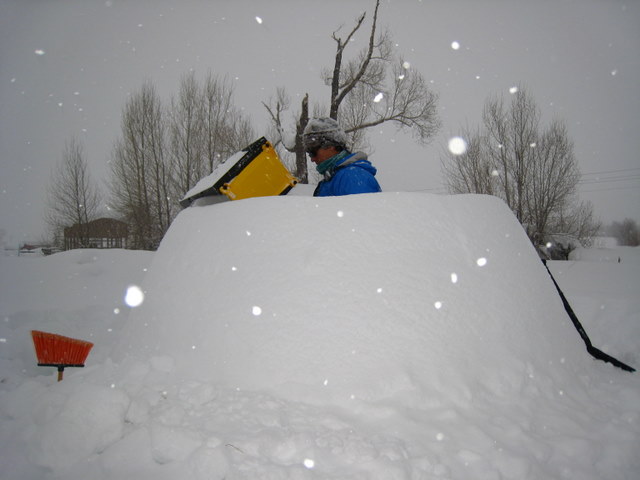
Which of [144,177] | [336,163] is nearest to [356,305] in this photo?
[336,163]

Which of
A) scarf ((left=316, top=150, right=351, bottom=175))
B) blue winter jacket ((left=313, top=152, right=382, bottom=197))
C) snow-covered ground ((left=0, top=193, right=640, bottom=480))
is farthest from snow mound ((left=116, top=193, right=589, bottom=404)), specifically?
scarf ((left=316, top=150, right=351, bottom=175))

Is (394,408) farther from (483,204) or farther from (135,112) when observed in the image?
(135,112)

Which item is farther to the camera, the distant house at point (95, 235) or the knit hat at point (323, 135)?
the distant house at point (95, 235)

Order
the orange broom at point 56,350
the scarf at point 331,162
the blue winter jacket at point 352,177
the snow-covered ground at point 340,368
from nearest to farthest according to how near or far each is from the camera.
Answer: the snow-covered ground at point 340,368, the orange broom at point 56,350, the blue winter jacket at point 352,177, the scarf at point 331,162

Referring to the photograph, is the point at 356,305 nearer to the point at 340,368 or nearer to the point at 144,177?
the point at 340,368

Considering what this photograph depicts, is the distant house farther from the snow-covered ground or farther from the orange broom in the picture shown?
the snow-covered ground

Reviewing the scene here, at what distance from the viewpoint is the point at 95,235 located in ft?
53.5

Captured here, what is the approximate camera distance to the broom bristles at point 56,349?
6.91ft

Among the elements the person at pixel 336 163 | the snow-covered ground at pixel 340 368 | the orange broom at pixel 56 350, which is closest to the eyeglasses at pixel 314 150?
the person at pixel 336 163

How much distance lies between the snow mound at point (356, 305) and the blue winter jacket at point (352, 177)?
1.70 ft

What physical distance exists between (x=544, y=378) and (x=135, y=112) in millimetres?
16826

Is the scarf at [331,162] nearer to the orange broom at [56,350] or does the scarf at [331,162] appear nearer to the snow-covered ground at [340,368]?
the snow-covered ground at [340,368]

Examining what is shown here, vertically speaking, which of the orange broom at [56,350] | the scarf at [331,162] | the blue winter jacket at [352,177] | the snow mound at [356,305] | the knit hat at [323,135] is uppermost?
the knit hat at [323,135]

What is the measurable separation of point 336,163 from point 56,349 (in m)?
2.35
